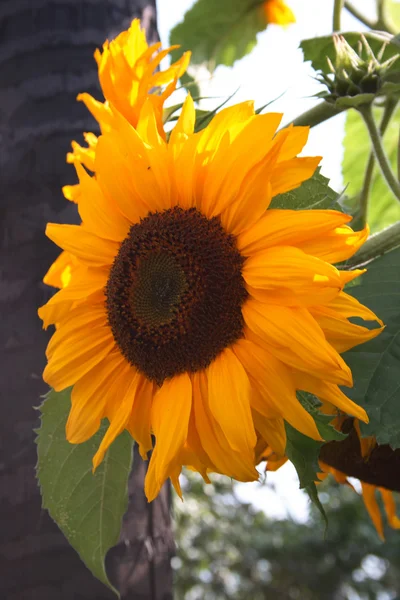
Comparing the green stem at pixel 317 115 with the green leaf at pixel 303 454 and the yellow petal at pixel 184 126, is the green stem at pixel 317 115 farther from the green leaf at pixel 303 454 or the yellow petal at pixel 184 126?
the green leaf at pixel 303 454

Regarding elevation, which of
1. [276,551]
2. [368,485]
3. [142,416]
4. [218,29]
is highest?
[218,29]

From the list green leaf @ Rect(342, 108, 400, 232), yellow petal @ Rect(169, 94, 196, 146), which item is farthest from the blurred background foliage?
yellow petal @ Rect(169, 94, 196, 146)

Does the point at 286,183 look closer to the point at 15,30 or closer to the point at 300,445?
the point at 300,445

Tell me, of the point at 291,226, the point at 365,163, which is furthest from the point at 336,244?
the point at 365,163

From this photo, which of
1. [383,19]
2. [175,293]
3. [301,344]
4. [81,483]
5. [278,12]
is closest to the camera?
[301,344]

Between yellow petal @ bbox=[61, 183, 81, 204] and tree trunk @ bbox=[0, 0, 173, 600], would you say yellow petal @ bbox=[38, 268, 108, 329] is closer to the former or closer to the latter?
yellow petal @ bbox=[61, 183, 81, 204]

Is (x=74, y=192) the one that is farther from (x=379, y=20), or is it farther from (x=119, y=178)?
(x=379, y=20)

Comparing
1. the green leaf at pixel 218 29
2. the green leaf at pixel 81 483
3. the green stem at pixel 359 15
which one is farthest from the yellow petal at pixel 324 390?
the green leaf at pixel 218 29
